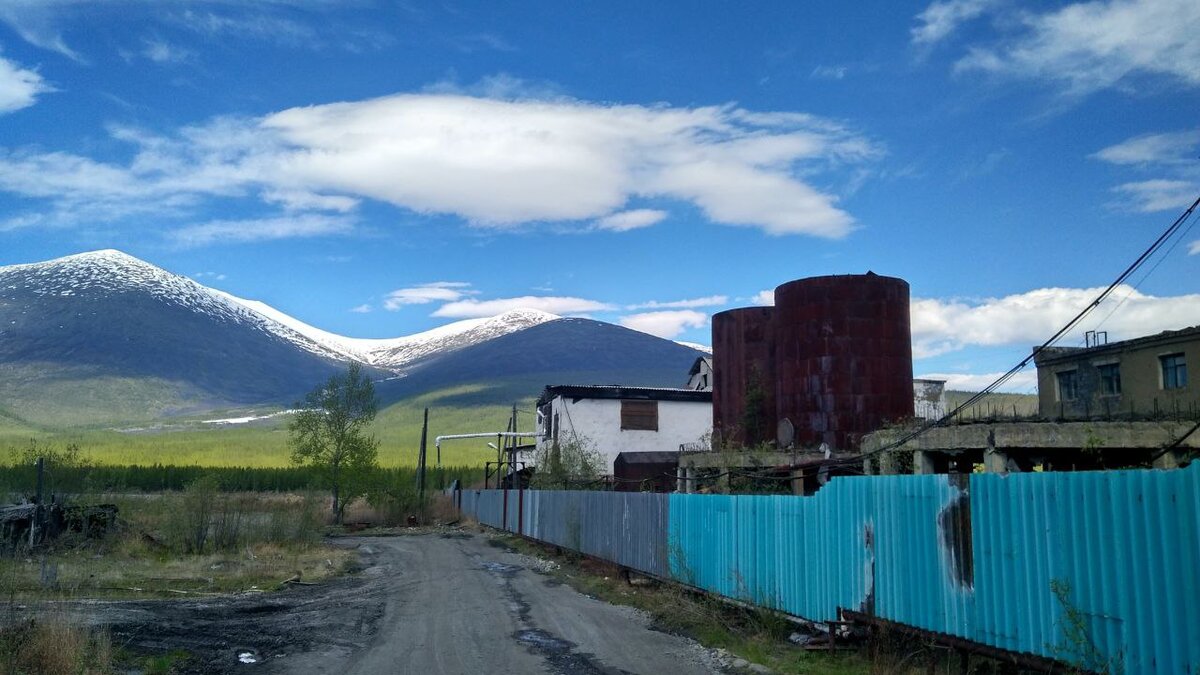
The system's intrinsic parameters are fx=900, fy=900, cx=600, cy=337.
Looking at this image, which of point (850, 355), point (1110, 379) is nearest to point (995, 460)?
point (850, 355)

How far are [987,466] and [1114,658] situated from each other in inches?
592

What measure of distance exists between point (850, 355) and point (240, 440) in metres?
146

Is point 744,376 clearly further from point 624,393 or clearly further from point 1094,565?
point 1094,565

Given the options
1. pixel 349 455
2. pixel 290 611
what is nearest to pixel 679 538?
pixel 290 611

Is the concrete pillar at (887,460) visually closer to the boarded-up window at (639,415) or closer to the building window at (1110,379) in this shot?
the building window at (1110,379)

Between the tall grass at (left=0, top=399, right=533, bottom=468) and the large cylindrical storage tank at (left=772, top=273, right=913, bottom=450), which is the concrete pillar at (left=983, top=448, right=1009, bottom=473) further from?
the tall grass at (left=0, top=399, right=533, bottom=468)

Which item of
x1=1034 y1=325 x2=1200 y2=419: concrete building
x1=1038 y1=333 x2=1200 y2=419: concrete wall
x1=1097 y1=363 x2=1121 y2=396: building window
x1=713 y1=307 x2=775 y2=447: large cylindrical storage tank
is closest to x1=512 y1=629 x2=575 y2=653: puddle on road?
x1=713 y1=307 x2=775 y2=447: large cylindrical storage tank

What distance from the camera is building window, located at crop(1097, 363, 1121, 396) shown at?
3594 cm

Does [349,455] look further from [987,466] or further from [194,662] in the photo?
[194,662]

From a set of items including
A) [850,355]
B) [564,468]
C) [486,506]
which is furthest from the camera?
[486,506]

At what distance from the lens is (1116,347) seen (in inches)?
1404

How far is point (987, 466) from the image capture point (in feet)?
69.4

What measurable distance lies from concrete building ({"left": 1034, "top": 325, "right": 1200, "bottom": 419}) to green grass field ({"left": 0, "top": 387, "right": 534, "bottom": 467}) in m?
80.1

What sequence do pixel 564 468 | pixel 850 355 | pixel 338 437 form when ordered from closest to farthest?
pixel 850 355
pixel 564 468
pixel 338 437
